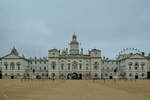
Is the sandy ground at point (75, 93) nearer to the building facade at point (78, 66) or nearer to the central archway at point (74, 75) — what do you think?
the central archway at point (74, 75)

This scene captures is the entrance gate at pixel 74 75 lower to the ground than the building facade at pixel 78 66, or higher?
lower

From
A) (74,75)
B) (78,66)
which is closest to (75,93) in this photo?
(78,66)

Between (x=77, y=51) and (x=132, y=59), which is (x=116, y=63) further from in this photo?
(x=77, y=51)

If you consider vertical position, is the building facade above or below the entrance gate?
above

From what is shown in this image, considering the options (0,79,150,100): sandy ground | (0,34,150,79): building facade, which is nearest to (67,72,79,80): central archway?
(0,34,150,79): building facade

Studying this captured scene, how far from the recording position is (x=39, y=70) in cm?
9281

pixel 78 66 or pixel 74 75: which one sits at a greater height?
pixel 78 66

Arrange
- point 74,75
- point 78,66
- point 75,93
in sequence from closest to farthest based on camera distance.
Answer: point 75,93 < point 78,66 < point 74,75

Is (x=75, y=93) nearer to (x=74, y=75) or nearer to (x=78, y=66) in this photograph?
(x=78, y=66)

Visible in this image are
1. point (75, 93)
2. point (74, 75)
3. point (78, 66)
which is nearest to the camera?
point (75, 93)

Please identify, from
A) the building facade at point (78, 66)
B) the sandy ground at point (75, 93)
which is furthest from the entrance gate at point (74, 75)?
the sandy ground at point (75, 93)

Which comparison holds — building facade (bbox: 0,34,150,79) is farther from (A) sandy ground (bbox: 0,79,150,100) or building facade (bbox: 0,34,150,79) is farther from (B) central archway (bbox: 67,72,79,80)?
(A) sandy ground (bbox: 0,79,150,100)

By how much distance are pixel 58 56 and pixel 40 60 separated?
50.9ft

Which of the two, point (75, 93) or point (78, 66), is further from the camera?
point (78, 66)
